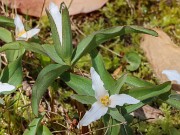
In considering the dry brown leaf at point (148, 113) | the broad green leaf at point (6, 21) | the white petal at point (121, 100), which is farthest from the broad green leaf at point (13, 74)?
the dry brown leaf at point (148, 113)

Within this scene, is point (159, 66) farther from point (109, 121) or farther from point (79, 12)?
point (109, 121)

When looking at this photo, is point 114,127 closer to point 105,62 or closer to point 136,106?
point 136,106

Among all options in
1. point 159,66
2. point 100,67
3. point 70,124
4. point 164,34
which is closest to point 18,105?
point 70,124

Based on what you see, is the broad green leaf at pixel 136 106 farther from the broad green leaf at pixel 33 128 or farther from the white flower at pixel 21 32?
the white flower at pixel 21 32

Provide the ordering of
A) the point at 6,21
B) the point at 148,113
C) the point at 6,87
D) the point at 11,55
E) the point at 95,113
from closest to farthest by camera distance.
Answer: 1. the point at 95,113
2. the point at 6,87
3. the point at 11,55
4. the point at 6,21
5. the point at 148,113

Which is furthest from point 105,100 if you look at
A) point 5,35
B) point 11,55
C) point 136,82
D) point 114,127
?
point 5,35
